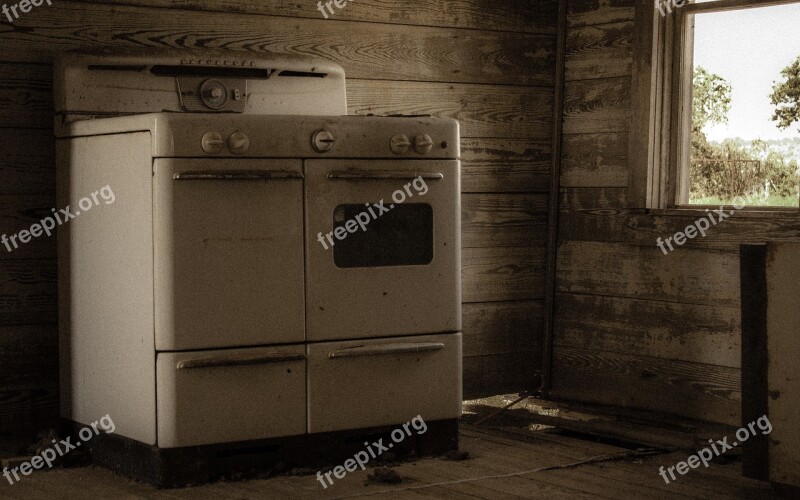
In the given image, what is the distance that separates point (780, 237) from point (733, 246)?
0.51ft

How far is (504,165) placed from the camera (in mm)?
3818

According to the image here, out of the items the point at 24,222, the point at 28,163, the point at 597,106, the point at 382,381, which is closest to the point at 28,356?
the point at 24,222

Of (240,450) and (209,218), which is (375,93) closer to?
(209,218)

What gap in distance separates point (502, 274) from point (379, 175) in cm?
114

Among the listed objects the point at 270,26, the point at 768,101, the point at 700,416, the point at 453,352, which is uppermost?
the point at 270,26

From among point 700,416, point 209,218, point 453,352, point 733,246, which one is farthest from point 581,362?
point 209,218

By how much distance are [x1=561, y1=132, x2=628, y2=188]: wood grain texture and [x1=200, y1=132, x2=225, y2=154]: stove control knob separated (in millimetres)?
1556

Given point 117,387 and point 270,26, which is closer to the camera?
point 117,387

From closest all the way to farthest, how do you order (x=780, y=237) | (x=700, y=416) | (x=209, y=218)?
(x=209, y=218), (x=780, y=237), (x=700, y=416)

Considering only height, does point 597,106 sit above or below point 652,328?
above

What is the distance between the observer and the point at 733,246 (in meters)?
3.36

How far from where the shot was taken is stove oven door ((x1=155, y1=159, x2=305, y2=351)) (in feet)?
8.51

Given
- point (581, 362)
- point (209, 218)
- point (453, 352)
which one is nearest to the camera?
point (209, 218)

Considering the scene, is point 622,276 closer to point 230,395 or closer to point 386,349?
point 386,349
